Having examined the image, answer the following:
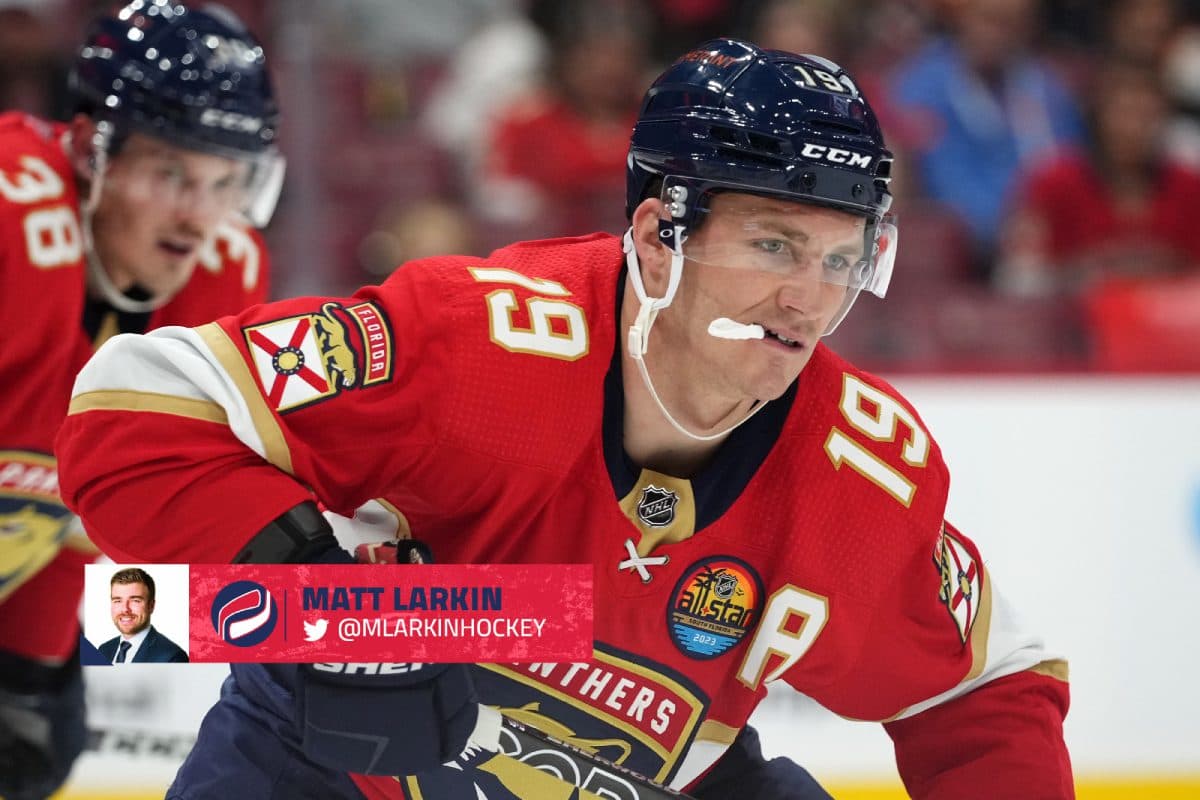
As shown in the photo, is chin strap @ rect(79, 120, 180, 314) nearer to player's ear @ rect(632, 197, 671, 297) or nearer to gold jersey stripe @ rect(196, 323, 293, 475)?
gold jersey stripe @ rect(196, 323, 293, 475)

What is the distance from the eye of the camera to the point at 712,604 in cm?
206

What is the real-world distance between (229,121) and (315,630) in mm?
1500

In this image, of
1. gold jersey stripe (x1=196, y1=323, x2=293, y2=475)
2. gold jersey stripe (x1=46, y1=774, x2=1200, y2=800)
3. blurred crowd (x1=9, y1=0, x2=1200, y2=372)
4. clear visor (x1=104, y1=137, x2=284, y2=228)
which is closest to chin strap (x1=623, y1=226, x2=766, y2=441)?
gold jersey stripe (x1=196, y1=323, x2=293, y2=475)

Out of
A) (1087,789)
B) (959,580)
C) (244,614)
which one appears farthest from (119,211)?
(1087,789)

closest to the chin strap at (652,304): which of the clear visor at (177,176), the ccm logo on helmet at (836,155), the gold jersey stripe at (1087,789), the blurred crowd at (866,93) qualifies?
the ccm logo on helmet at (836,155)

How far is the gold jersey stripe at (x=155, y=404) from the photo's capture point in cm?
179

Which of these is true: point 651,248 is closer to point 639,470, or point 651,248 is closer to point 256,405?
point 639,470

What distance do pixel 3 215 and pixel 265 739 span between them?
3.62 ft

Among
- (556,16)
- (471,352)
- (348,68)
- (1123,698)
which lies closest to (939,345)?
(1123,698)

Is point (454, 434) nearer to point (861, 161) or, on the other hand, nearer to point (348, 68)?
point (861, 161)

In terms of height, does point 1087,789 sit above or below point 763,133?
below

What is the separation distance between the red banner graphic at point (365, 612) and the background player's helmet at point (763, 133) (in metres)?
0.56

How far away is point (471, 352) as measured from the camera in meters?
1.91

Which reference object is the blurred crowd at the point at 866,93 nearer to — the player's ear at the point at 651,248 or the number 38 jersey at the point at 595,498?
the number 38 jersey at the point at 595,498
